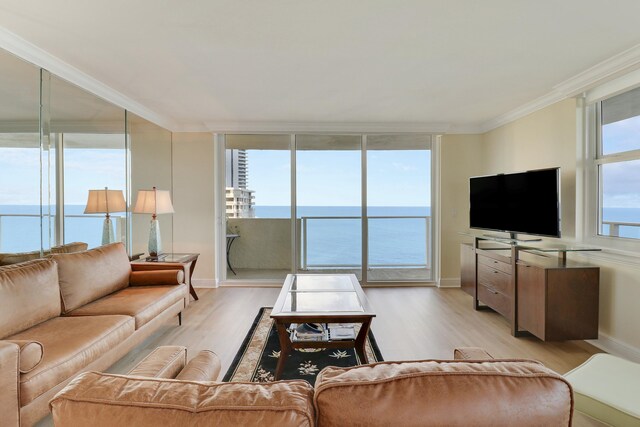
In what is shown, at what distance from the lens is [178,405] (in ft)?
2.24

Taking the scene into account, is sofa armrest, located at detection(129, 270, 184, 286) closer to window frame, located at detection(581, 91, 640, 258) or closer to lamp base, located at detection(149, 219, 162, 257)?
lamp base, located at detection(149, 219, 162, 257)

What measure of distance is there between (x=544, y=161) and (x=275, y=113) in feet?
10.6

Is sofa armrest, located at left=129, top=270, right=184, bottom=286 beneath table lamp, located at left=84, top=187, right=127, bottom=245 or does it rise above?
beneath

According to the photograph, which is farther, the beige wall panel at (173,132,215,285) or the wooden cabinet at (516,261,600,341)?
the beige wall panel at (173,132,215,285)

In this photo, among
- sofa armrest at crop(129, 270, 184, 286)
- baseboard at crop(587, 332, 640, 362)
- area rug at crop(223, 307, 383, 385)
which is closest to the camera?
area rug at crop(223, 307, 383, 385)

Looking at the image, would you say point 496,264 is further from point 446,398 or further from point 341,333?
point 446,398

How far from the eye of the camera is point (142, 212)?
4.11 m

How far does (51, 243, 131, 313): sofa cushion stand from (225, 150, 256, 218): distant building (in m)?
2.16

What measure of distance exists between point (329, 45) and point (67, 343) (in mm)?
2620

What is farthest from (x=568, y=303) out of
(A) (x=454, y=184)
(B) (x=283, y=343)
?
(A) (x=454, y=184)

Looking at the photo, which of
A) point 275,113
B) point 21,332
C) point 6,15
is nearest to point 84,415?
point 21,332

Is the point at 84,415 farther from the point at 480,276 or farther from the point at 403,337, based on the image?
the point at 480,276

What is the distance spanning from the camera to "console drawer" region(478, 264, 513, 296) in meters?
3.53

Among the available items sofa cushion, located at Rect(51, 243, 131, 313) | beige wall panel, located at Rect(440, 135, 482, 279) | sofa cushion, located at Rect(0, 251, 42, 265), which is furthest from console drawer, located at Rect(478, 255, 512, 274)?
sofa cushion, located at Rect(0, 251, 42, 265)
